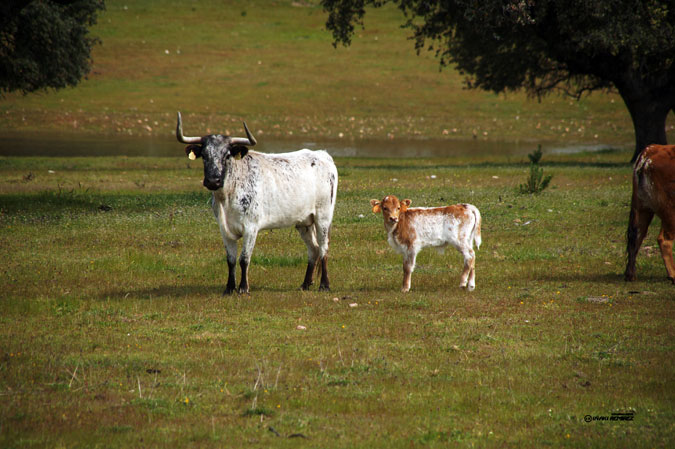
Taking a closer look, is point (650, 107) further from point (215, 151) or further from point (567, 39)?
point (215, 151)

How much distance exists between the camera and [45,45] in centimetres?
3356

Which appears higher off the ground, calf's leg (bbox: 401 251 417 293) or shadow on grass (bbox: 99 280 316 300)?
calf's leg (bbox: 401 251 417 293)

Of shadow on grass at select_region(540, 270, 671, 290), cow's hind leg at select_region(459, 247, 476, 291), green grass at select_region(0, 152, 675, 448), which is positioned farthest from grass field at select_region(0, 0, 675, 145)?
cow's hind leg at select_region(459, 247, 476, 291)

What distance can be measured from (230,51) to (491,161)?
38.2 metres

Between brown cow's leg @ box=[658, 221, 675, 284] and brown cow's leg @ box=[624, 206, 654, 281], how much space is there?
0.39 metres

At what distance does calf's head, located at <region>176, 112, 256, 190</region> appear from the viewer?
39.9 ft

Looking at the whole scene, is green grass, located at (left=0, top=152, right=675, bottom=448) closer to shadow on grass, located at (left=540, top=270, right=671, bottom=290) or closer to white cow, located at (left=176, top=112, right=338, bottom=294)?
shadow on grass, located at (left=540, top=270, right=671, bottom=290)

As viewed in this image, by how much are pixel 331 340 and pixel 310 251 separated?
144 inches

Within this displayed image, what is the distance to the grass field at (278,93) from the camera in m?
49.7

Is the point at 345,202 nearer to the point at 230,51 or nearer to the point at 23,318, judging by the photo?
the point at 23,318

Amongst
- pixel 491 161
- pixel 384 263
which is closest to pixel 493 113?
pixel 491 161

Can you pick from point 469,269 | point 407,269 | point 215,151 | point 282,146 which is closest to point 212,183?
point 215,151

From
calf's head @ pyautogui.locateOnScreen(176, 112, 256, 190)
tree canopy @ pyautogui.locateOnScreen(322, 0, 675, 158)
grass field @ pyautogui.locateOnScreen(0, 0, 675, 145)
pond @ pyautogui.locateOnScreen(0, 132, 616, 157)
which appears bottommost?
pond @ pyautogui.locateOnScreen(0, 132, 616, 157)

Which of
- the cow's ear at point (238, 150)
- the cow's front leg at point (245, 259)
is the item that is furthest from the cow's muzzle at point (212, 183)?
the cow's front leg at point (245, 259)
